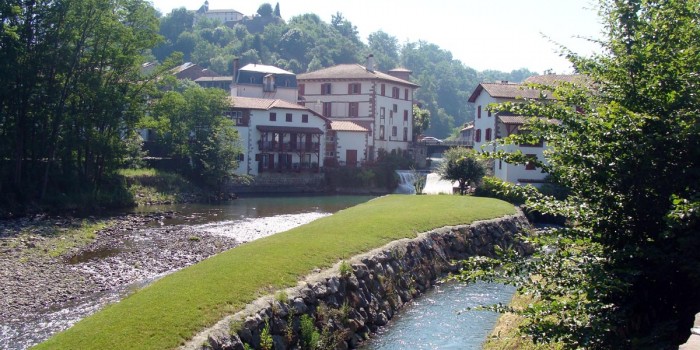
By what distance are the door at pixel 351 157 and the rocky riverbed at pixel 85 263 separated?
3634 centimetres

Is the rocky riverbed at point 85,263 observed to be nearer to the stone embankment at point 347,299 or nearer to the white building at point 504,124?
the stone embankment at point 347,299

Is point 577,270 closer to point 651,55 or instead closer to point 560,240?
point 560,240

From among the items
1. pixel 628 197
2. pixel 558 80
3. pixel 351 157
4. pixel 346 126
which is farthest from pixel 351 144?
pixel 628 197

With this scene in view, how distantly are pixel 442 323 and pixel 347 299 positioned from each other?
11.2ft

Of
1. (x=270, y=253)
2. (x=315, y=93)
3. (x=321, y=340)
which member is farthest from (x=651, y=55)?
(x=315, y=93)

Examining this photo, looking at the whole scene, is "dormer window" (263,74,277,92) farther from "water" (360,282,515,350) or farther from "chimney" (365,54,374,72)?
"water" (360,282,515,350)

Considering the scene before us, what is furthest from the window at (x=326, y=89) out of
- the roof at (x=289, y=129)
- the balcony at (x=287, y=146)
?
the balcony at (x=287, y=146)

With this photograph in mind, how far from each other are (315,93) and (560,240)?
76.4 metres

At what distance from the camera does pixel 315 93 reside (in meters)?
85.4

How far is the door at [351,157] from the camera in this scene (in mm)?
77812

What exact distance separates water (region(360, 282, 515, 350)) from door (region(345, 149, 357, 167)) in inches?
2131

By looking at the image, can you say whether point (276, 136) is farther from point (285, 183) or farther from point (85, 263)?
point (85, 263)

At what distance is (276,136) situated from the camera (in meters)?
71.5

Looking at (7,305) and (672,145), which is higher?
(672,145)
